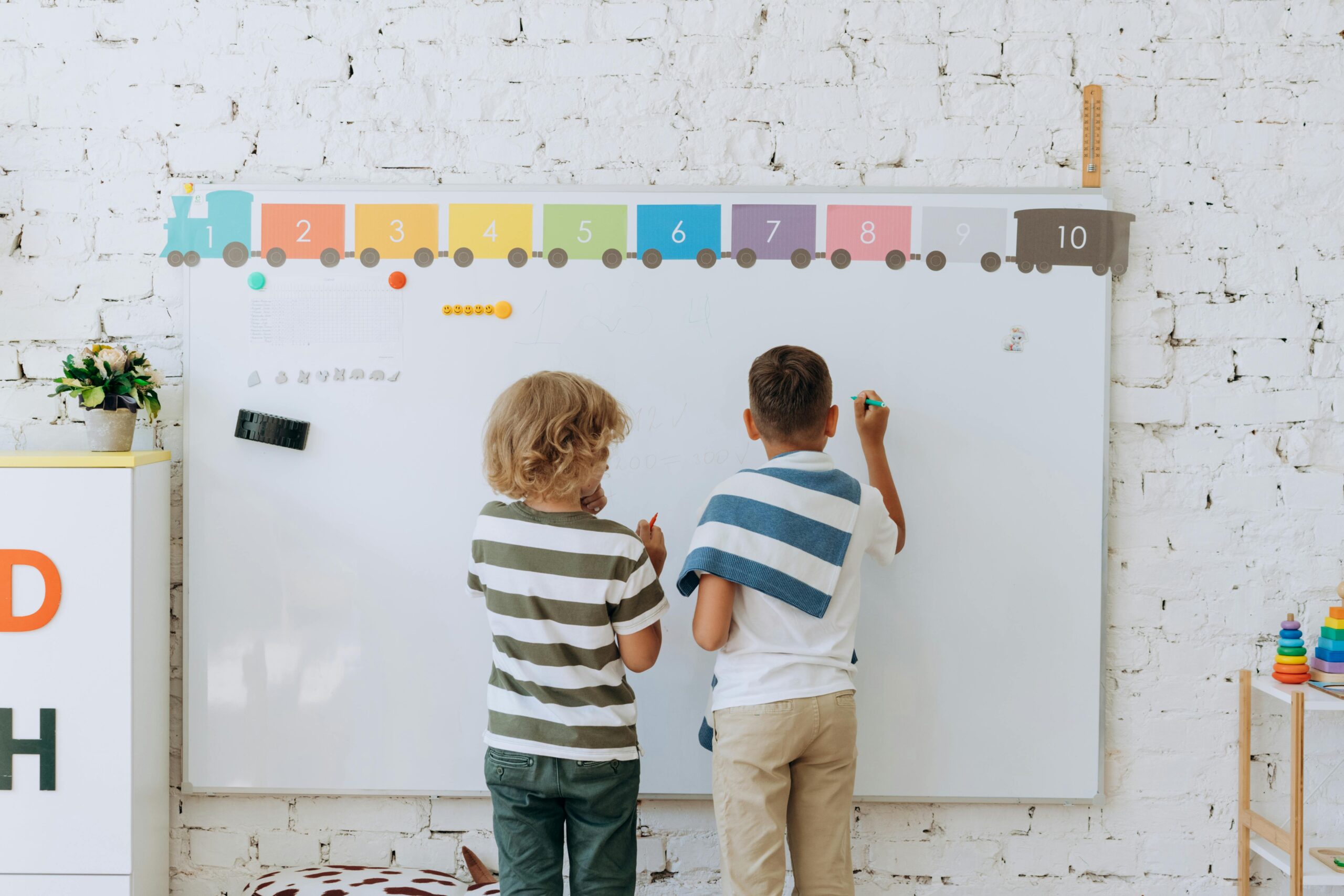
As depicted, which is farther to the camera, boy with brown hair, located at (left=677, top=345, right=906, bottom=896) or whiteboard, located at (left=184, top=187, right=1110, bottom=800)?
whiteboard, located at (left=184, top=187, right=1110, bottom=800)

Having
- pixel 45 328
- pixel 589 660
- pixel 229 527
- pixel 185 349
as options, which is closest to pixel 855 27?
pixel 589 660

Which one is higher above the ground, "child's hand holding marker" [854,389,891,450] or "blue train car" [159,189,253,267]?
"blue train car" [159,189,253,267]

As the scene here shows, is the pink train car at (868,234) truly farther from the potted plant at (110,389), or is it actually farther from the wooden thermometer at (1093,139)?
the potted plant at (110,389)

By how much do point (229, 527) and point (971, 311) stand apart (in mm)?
1549

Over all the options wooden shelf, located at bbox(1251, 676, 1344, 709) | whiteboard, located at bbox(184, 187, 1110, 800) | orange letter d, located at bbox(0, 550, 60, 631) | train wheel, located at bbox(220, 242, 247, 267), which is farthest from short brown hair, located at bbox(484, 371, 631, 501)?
wooden shelf, located at bbox(1251, 676, 1344, 709)

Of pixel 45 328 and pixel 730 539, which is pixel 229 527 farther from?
Answer: pixel 730 539

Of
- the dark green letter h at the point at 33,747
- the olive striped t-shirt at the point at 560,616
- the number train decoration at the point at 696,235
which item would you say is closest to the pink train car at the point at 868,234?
the number train decoration at the point at 696,235

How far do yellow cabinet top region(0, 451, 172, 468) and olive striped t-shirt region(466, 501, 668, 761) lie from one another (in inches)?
28.5

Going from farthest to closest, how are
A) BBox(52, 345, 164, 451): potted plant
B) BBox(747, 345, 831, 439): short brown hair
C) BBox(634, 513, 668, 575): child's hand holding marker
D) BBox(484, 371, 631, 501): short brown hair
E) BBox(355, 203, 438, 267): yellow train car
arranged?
1. BBox(355, 203, 438, 267): yellow train car
2. BBox(52, 345, 164, 451): potted plant
3. BBox(634, 513, 668, 575): child's hand holding marker
4. BBox(747, 345, 831, 439): short brown hair
5. BBox(484, 371, 631, 501): short brown hair

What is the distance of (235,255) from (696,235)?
92 centimetres

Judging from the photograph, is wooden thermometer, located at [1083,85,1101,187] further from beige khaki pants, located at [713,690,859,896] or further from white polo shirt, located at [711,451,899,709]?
beige khaki pants, located at [713,690,859,896]

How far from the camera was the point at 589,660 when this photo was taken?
127cm

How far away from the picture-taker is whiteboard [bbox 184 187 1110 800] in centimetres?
164

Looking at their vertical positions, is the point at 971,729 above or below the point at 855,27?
below
